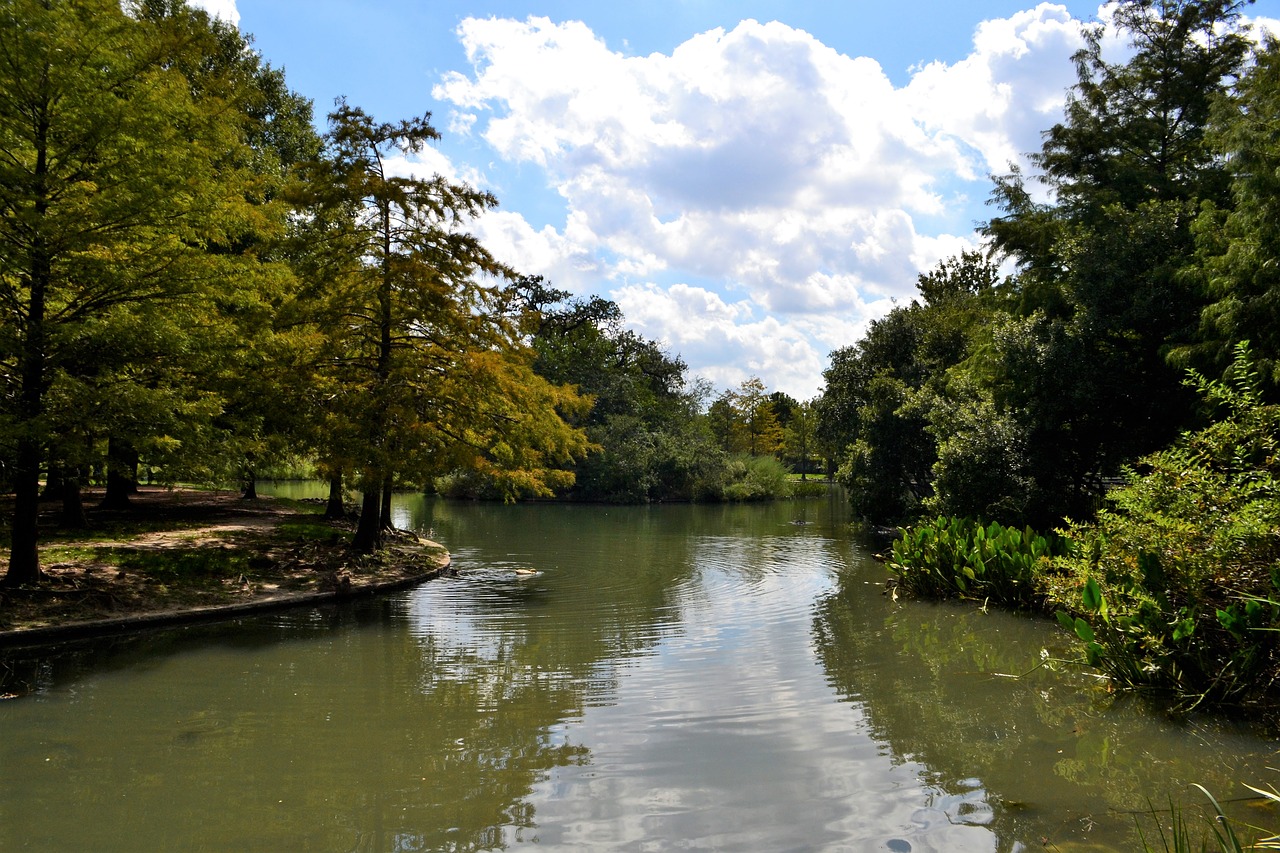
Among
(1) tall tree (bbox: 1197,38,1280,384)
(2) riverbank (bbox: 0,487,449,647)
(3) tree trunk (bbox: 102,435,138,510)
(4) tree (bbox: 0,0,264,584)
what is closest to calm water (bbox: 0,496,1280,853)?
(2) riverbank (bbox: 0,487,449,647)

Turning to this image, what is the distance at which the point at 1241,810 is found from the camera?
5.09 m

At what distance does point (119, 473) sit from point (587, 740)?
7.80 m

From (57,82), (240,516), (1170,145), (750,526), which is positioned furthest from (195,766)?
(750,526)

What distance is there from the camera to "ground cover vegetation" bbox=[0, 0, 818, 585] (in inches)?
387

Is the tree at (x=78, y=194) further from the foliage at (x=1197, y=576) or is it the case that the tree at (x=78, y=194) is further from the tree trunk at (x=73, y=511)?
the foliage at (x=1197, y=576)

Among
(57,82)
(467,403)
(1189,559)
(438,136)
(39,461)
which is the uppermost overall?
(438,136)

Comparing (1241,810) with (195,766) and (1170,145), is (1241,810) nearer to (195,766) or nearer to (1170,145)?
(195,766)

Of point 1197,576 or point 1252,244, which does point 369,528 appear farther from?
point 1252,244

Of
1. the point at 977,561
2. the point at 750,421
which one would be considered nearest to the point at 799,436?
the point at 750,421

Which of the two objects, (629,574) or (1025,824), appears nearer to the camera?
(1025,824)

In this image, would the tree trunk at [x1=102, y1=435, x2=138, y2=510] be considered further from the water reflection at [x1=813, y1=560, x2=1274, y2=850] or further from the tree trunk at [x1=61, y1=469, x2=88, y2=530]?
the water reflection at [x1=813, y1=560, x2=1274, y2=850]

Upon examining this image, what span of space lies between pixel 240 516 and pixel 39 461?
1001cm

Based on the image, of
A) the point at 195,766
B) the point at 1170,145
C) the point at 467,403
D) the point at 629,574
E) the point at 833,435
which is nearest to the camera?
the point at 195,766

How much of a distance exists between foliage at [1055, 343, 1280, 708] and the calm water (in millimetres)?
601
